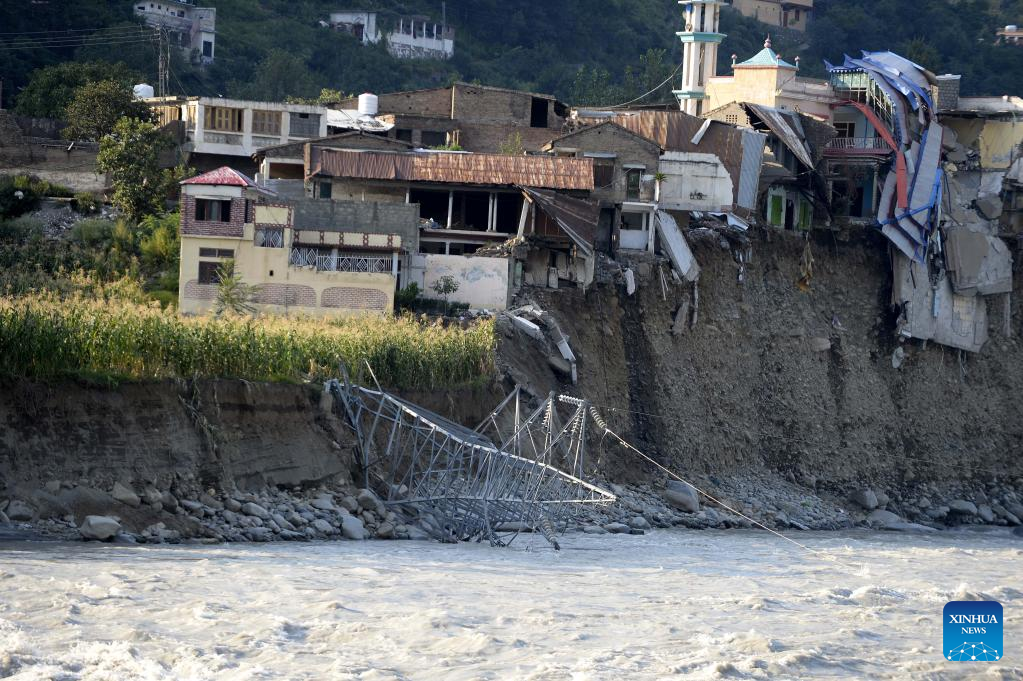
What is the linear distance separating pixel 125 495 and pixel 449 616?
5.65m

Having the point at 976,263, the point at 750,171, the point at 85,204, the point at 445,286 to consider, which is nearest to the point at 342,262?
the point at 445,286

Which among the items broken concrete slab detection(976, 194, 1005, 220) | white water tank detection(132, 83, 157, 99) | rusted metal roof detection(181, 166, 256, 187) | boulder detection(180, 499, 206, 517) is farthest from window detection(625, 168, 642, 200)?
boulder detection(180, 499, 206, 517)

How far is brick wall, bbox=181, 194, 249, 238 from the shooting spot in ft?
107

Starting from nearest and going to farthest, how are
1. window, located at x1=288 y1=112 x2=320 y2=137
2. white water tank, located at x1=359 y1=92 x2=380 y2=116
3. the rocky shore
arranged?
the rocky shore
window, located at x1=288 y1=112 x2=320 y2=137
white water tank, located at x1=359 y1=92 x2=380 y2=116

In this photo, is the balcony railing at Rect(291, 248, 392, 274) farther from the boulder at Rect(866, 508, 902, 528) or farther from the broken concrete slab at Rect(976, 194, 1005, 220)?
the broken concrete slab at Rect(976, 194, 1005, 220)

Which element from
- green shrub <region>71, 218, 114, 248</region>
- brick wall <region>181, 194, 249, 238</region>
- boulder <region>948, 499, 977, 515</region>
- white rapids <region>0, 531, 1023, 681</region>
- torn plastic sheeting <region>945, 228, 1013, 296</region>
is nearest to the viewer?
white rapids <region>0, 531, 1023, 681</region>

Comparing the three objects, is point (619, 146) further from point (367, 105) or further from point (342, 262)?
point (367, 105)

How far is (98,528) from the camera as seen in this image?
2095cm

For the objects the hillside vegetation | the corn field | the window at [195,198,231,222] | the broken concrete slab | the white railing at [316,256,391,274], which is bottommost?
the corn field

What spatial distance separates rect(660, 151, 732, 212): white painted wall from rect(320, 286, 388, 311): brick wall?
9800mm

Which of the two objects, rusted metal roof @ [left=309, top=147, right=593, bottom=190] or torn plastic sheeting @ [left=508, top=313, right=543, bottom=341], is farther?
rusted metal roof @ [left=309, top=147, right=593, bottom=190]

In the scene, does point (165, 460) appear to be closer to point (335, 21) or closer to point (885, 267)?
point (885, 267)

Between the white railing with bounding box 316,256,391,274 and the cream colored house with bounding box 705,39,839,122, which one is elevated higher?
the cream colored house with bounding box 705,39,839,122

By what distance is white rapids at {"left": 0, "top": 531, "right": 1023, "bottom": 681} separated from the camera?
1612 cm
